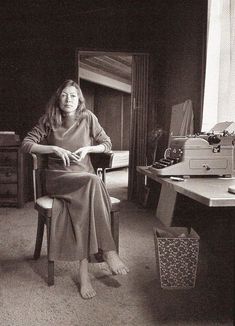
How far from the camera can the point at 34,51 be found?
5367 millimetres

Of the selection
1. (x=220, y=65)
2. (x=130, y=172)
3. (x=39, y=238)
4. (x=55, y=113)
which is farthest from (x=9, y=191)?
(x=220, y=65)

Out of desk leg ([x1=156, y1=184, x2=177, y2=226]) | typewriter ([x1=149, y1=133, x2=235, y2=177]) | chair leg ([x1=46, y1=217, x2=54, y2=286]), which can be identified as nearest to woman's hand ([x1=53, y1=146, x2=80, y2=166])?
chair leg ([x1=46, y1=217, x2=54, y2=286])

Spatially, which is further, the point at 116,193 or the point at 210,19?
the point at 116,193

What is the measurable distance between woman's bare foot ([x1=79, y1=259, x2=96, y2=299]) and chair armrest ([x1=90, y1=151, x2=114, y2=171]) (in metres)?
0.70

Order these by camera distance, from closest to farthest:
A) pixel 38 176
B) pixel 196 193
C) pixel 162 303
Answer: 1. pixel 196 193
2. pixel 162 303
3. pixel 38 176

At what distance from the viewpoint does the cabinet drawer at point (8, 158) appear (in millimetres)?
4793

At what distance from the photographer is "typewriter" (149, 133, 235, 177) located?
2232 mm

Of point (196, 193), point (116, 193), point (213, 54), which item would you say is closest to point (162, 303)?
point (196, 193)

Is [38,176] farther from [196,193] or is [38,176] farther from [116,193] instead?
[116,193]

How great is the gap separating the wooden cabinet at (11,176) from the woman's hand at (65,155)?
2.50 meters

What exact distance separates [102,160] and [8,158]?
249 cm

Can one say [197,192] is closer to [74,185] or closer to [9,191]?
[74,185]

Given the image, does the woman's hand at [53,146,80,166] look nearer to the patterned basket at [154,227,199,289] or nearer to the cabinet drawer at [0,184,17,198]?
the patterned basket at [154,227,199,289]

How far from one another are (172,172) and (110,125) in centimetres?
910
